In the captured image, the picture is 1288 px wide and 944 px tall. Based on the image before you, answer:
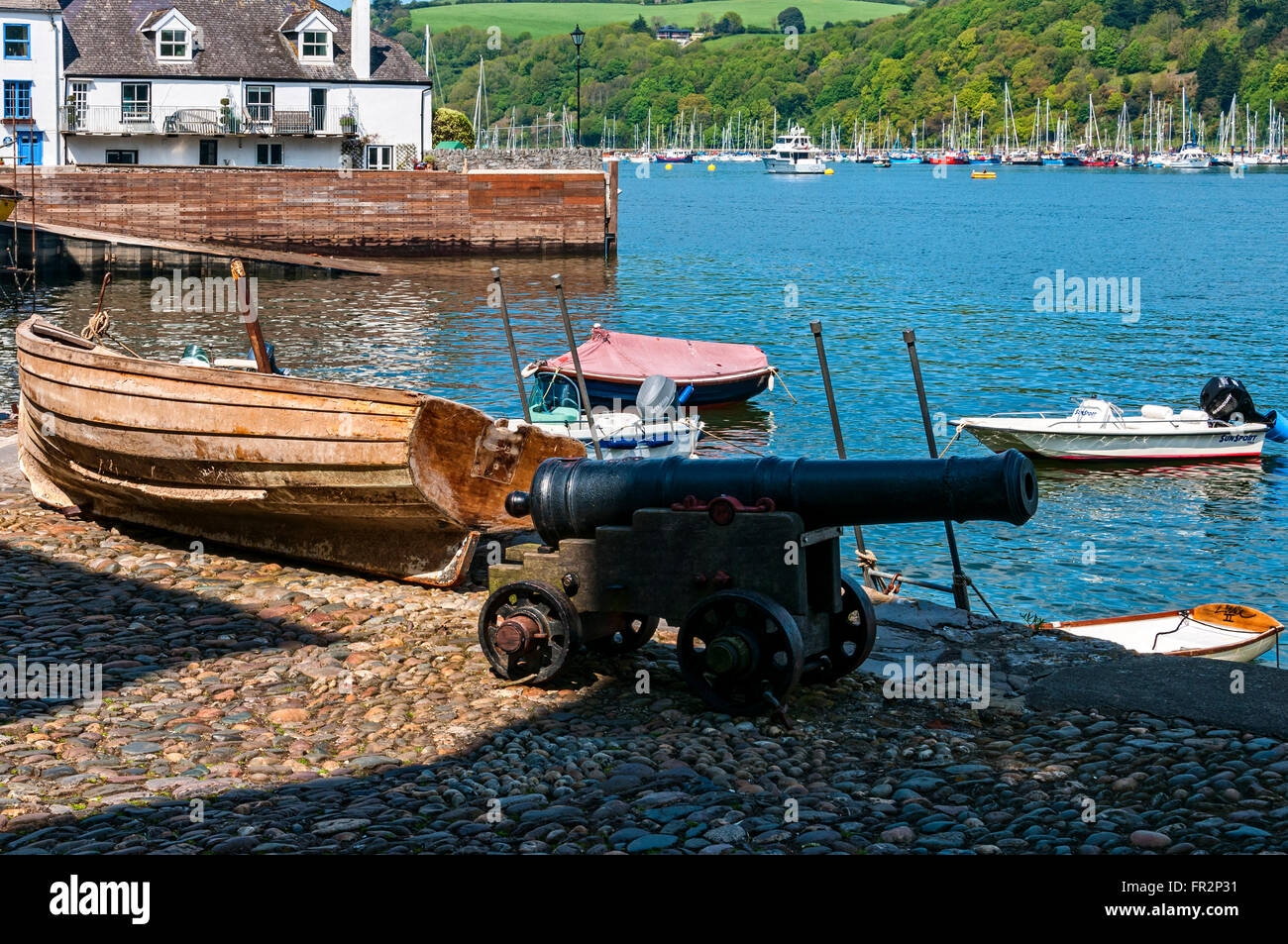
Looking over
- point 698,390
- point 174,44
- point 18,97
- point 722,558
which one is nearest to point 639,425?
point 698,390

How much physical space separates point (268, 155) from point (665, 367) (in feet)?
135

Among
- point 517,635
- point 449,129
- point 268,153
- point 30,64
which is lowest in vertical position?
point 517,635

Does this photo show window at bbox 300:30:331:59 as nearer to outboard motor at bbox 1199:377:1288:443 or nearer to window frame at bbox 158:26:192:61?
window frame at bbox 158:26:192:61

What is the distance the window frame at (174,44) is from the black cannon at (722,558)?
2442 inches

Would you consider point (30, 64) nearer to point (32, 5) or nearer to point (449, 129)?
point (32, 5)

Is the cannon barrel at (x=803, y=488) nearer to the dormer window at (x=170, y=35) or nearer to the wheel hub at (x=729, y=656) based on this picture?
the wheel hub at (x=729, y=656)

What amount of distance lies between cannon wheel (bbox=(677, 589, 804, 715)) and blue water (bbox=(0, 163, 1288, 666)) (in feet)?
31.8

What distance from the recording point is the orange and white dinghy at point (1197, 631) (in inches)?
578

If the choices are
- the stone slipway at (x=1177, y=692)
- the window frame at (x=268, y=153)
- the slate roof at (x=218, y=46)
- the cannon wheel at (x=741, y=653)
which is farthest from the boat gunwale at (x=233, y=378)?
the slate roof at (x=218, y=46)

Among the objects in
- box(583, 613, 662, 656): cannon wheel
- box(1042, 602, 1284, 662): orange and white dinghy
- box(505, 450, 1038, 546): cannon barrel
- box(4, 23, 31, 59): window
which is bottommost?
box(1042, 602, 1284, 662): orange and white dinghy

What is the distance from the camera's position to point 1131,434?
85.3 ft

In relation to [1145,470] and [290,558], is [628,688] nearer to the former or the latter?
[290,558]

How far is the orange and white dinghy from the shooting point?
1467 cm

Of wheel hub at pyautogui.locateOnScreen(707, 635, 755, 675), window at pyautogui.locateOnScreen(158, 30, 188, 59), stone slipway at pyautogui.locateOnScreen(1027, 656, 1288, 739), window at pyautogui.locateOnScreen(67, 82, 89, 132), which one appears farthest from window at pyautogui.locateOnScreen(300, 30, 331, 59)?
wheel hub at pyautogui.locateOnScreen(707, 635, 755, 675)
